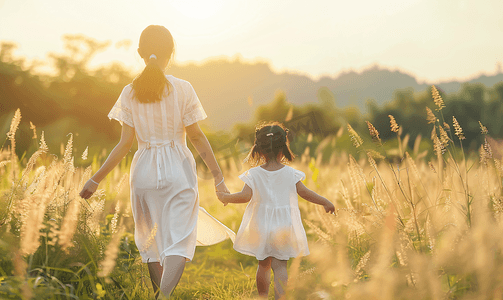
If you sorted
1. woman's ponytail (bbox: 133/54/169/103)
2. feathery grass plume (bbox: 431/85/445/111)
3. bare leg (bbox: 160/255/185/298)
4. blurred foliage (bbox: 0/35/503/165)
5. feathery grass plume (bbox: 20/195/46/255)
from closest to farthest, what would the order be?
1. feathery grass plume (bbox: 20/195/46/255)
2. feathery grass plume (bbox: 431/85/445/111)
3. bare leg (bbox: 160/255/185/298)
4. woman's ponytail (bbox: 133/54/169/103)
5. blurred foliage (bbox: 0/35/503/165)

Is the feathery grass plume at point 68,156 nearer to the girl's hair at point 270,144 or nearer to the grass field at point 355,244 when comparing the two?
the grass field at point 355,244

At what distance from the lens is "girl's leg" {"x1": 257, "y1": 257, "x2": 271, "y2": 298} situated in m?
2.78

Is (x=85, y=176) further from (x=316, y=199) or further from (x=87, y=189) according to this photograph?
(x=316, y=199)

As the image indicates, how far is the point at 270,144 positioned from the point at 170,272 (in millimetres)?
1083

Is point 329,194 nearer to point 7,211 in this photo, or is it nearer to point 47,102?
point 7,211

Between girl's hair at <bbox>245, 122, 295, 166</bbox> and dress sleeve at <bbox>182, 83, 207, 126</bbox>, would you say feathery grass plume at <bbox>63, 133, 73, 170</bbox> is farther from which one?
girl's hair at <bbox>245, 122, 295, 166</bbox>

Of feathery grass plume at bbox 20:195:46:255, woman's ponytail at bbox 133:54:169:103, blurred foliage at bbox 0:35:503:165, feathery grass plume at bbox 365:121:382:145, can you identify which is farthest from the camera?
blurred foliage at bbox 0:35:503:165

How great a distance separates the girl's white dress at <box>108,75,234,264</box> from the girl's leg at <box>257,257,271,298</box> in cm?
51

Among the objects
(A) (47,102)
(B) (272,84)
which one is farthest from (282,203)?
(B) (272,84)

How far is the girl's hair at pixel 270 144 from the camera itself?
2869 millimetres

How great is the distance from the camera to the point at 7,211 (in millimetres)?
2547

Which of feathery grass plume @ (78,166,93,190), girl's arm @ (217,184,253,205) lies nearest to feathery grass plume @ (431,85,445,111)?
girl's arm @ (217,184,253,205)

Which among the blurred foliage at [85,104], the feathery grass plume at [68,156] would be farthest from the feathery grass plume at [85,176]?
the blurred foliage at [85,104]

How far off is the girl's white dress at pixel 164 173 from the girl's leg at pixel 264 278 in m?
0.51
